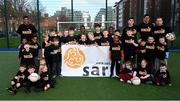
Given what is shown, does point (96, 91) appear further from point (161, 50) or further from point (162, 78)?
point (161, 50)

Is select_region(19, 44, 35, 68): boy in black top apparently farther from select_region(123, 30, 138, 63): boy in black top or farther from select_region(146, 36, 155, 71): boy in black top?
select_region(146, 36, 155, 71): boy in black top

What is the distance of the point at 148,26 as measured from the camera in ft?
26.6

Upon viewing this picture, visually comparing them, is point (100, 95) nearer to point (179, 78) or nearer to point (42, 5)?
point (179, 78)

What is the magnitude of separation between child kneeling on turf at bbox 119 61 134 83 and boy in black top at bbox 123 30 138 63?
0.39 meters

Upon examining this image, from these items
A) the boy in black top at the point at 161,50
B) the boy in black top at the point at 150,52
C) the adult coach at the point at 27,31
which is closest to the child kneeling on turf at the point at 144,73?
the boy in black top at the point at 150,52

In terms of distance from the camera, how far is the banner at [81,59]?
852 centimetres

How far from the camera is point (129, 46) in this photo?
817 cm

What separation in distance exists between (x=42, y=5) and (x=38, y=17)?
0.69m

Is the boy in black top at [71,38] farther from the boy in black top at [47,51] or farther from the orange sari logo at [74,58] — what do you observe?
the boy in black top at [47,51]

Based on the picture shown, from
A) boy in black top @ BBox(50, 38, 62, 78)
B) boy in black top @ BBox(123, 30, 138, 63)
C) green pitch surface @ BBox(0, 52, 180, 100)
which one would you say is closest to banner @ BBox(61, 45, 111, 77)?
boy in black top @ BBox(50, 38, 62, 78)

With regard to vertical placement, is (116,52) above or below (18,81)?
above

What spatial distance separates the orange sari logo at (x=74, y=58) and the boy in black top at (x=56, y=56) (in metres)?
0.34

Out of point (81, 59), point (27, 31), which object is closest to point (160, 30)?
point (81, 59)

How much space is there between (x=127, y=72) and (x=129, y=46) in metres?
0.77
